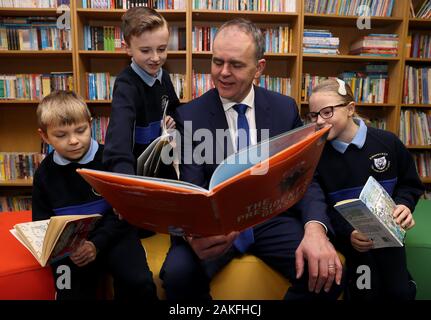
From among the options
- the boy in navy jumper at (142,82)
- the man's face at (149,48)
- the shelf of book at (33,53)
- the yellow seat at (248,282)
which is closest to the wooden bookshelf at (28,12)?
the shelf of book at (33,53)

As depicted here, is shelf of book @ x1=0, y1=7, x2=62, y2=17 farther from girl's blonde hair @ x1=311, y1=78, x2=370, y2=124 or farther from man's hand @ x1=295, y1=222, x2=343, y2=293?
man's hand @ x1=295, y1=222, x2=343, y2=293

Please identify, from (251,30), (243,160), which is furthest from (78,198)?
(251,30)

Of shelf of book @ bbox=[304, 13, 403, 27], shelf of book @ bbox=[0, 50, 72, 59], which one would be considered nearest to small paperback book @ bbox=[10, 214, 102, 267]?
shelf of book @ bbox=[0, 50, 72, 59]

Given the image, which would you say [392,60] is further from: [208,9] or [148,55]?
[148,55]

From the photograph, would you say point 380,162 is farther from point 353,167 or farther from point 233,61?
→ point 233,61

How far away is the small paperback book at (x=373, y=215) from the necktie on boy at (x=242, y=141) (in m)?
0.42

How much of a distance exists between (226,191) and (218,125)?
68cm

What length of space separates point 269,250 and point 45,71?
2.91 meters

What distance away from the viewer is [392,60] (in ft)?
10.3

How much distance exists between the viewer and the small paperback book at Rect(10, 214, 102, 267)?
1.08 m

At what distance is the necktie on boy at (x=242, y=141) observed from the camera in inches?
53.9

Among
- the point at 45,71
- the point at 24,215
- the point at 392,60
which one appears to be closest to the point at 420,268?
the point at 24,215

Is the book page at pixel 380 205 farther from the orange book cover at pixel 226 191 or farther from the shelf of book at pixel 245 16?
the shelf of book at pixel 245 16

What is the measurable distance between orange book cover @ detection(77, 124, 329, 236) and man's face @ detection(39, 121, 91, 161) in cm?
55
